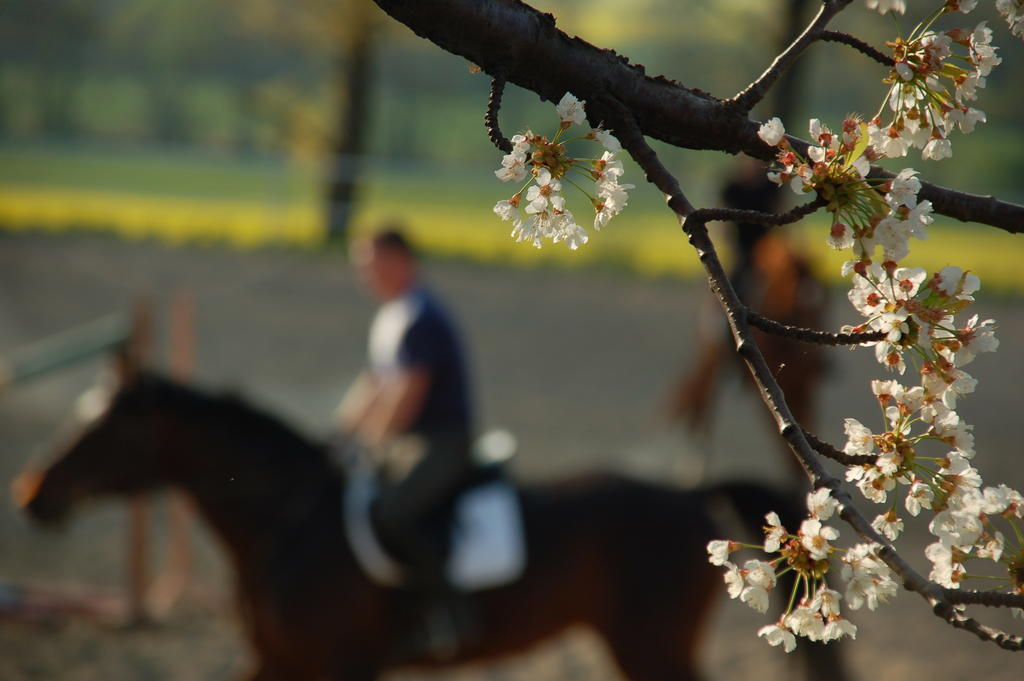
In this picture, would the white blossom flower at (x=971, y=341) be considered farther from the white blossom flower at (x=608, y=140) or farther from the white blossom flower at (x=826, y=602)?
the white blossom flower at (x=608, y=140)

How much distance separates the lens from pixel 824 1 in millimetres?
1420

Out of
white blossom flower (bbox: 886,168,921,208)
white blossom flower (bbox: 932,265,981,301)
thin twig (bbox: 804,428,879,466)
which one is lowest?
thin twig (bbox: 804,428,879,466)

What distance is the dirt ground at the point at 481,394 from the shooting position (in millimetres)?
6258

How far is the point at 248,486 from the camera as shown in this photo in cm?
470

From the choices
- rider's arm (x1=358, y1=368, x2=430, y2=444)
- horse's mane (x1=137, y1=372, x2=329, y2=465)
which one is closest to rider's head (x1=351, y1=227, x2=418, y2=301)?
rider's arm (x1=358, y1=368, x2=430, y2=444)

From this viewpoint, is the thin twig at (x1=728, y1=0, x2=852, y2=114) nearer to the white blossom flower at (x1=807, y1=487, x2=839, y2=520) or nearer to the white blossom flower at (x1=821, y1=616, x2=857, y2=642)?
the white blossom flower at (x1=807, y1=487, x2=839, y2=520)

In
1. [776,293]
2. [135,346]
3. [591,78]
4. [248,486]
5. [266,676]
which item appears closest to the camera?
[591,78]

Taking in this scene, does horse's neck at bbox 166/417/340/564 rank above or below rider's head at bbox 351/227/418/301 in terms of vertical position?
below

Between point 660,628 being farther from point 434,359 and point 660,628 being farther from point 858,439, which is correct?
point 858,439

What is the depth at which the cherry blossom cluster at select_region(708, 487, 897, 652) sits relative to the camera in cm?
117

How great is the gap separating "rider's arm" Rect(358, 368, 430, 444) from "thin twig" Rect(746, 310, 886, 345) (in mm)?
3684

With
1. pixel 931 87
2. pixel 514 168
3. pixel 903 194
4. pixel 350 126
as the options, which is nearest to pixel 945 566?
pixel 903 194

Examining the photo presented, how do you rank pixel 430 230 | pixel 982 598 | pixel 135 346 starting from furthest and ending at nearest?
pixel 430 230, pixel 135 346, pixel 982 598

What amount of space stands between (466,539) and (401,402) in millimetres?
646
